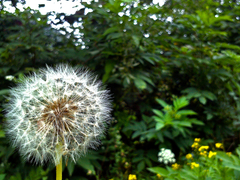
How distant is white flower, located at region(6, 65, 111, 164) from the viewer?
44.4 inches

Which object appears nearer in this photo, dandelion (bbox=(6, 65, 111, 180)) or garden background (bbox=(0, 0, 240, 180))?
dandelion (bbox=(6, 65, 111, 180))

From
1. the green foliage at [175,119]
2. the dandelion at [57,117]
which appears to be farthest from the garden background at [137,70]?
the dandelion at [57,117]

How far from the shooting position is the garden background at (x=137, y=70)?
7.11 ft

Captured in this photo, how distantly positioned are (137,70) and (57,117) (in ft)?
4.91

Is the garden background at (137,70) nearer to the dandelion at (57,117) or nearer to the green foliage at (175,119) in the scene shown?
the green foliage at (175,119)

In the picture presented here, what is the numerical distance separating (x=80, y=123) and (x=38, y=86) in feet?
Result: 1.24

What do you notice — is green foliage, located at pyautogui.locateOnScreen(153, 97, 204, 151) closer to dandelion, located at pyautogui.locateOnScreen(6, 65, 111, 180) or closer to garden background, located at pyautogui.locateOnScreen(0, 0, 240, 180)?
garden background, located at pyautogui.locateOnScreen(0, 0, 240, 180)

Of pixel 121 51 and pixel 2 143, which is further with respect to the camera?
pixel 121 51

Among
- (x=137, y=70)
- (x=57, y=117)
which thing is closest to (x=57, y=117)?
(x=57, y=117)

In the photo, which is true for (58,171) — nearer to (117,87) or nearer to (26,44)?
(26,44)

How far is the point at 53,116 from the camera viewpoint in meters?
1.12

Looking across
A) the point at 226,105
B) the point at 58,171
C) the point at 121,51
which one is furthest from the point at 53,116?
the point at 226,105

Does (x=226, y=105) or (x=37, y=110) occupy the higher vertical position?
(x=226, y=105)

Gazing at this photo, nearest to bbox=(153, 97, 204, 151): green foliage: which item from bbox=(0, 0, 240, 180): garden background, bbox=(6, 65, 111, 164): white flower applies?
bbox=(0, 0, 240, 180): garden background
